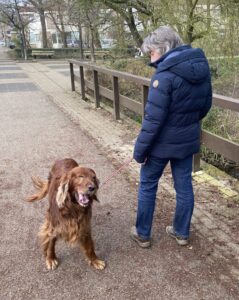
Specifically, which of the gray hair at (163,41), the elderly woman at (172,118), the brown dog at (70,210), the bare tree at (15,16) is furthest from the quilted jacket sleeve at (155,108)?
the bare tree at (15,16)

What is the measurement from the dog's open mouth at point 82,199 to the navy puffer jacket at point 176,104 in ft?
2.10

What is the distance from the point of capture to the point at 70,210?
9.27 ft

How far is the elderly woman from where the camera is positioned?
2.74 metres

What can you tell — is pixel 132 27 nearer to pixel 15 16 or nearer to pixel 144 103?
pixel 144 103

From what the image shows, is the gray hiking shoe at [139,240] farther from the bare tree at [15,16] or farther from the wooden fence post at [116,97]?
the bare tree at [15,16]

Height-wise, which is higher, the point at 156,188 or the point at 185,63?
the point at 185,63

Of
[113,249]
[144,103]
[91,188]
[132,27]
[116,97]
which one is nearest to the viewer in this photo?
[91,188]

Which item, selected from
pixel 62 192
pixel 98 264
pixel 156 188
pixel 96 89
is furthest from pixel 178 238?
pixel 96 89

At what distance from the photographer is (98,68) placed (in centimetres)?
904

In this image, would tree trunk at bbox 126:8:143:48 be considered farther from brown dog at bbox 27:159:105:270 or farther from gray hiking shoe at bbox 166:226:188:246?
brown dog at bbox 27:159:105:270

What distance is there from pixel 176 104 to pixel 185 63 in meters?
0.32

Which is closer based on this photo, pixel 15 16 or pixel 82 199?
pixel 82 199

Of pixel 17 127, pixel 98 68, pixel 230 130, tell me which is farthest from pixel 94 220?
pixel 98 68

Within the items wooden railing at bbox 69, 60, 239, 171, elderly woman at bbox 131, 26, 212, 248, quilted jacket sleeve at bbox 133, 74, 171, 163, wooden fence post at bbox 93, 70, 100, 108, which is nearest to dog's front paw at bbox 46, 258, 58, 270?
elderly woman at bbox 131, 26, 212, 248
